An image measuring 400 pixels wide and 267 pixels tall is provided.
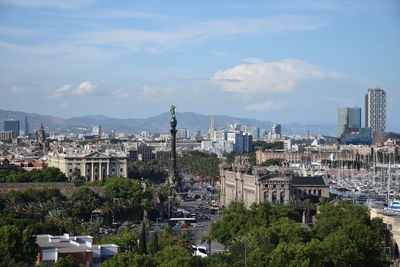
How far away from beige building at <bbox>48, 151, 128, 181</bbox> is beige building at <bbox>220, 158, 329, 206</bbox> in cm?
2339

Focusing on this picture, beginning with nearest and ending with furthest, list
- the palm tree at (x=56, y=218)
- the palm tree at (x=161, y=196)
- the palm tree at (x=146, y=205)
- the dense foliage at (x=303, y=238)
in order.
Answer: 1. the dense foliage at (x=303, y=238)
2. the palm tree at (x=56, y=218)
3. the palm tree at (x=146, y=205)
4. the palm tree at (x=161, y=196)

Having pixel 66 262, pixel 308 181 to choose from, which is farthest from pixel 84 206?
pixel 66 262

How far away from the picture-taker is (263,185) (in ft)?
307

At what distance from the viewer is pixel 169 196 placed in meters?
100

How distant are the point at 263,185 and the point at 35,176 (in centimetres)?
3258

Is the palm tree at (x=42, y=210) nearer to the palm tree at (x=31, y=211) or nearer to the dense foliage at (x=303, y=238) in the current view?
the palm tree at (x=31, y=211)

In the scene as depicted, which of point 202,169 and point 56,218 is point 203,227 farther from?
point 202,169

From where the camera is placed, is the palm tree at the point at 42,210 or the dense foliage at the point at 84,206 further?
the palm tree at the point at 42,210

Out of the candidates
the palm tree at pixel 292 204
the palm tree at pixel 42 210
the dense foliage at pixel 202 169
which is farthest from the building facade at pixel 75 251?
the dense foliage at pixel 202 169

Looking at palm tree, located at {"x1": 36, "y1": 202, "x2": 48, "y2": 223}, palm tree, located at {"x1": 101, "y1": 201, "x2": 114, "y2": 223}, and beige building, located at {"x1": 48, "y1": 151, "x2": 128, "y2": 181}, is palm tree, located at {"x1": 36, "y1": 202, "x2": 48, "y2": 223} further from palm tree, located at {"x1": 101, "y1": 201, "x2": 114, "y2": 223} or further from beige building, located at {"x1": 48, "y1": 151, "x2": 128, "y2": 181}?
beige building, located at {"x1": 48, "y1": 151, "x2": 128, "y2": 181}

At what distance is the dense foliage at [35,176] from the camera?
108188 mm

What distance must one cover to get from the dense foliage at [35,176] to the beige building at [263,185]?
72.6 ft

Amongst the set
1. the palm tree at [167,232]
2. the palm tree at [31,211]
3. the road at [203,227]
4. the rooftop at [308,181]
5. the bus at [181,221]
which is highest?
the rooftop at [308,181]

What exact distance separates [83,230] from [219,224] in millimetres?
10617
